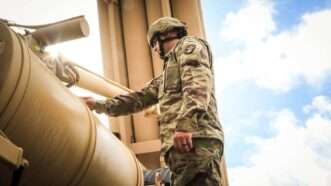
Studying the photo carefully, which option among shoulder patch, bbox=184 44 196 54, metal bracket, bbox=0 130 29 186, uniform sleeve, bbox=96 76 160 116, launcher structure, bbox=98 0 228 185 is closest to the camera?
metal bracket, bbox=0 130 29 186

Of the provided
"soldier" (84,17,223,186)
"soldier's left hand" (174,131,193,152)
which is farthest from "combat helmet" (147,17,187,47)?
"soldier's left hand" (174,131,193,152)

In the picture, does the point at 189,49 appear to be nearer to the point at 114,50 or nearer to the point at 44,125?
the point at 44,125

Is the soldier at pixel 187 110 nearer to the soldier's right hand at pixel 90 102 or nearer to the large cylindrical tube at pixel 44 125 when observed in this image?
the soldier's right hand at pixel 90 102

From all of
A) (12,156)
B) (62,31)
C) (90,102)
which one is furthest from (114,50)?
(12,156)

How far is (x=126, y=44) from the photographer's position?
12.3 feet

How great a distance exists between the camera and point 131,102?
7.18 feet

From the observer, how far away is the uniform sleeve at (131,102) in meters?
2.13

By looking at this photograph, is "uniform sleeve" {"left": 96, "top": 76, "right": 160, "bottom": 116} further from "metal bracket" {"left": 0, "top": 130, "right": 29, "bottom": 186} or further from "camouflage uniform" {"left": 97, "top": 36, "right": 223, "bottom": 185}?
"metal bracket" {"left": 0, "top": 130, "right": 29, "bottom": 186}

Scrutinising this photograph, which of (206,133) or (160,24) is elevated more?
(160,24)

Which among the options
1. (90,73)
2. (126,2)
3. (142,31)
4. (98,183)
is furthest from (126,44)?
(98,183)

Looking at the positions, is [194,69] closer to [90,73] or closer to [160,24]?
[160,24]

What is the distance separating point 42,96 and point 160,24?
3.04 ft

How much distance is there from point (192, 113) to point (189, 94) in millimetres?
89

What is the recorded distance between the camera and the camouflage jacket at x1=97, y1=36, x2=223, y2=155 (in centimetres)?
164
